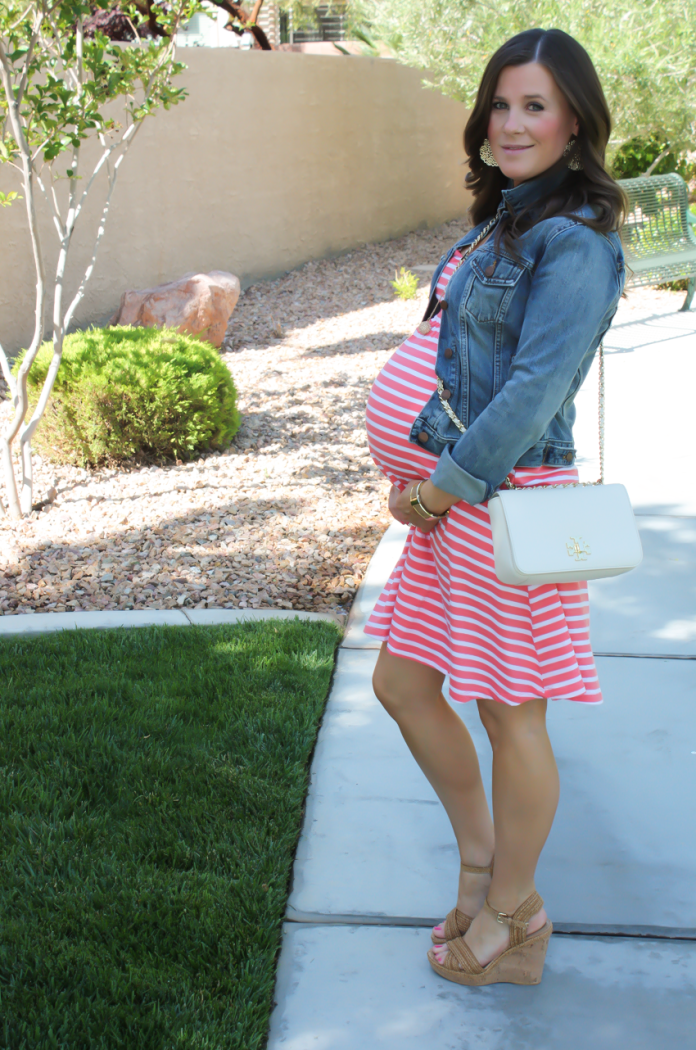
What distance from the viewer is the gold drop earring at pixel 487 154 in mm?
1691

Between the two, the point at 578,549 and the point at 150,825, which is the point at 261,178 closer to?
the point at 150,825

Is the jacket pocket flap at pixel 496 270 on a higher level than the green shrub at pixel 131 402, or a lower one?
higher

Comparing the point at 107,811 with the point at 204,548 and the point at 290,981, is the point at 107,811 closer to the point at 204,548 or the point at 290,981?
the point at 290,981

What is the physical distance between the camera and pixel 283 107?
10.3 meters

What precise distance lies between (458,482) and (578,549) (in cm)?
23

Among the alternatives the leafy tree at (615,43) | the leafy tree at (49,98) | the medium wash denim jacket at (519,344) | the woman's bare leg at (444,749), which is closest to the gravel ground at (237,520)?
the leafy tree at (49,98)

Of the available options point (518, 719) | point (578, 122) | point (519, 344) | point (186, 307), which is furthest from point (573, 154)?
point (186, 307)

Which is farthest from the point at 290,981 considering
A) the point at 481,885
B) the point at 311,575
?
the point at 311,575

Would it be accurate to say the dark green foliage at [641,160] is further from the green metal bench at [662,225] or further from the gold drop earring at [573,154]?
the gold drop earring at [573,154]

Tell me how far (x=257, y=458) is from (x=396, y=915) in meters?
3.73

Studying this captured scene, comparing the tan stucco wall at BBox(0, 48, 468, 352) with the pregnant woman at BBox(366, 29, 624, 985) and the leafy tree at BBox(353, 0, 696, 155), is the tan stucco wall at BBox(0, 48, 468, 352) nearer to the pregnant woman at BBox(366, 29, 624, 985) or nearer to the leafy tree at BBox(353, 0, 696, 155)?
the leafy tree at BBox(353, 0, 696, 155)

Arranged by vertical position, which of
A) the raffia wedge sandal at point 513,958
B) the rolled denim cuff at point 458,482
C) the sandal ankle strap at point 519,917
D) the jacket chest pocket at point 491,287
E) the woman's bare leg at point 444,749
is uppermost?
the jacket chest pocket at point 491,287

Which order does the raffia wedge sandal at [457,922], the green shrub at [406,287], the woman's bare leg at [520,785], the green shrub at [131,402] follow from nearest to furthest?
1. the woman's bare leg at [520,785]
2. the raffia wedge sandal at [457,922]
3. the green shrub at [131,402]
4. the green shrub at [406,287]

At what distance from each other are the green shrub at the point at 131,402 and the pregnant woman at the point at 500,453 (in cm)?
355
